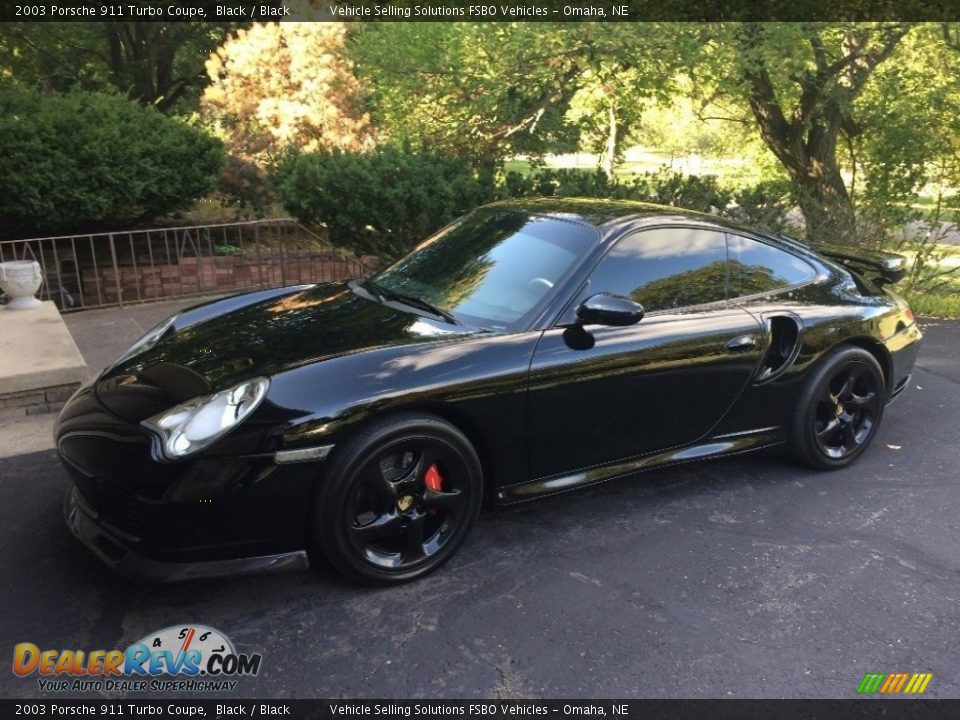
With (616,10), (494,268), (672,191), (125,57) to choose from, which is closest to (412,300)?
(494,268)

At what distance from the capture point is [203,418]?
279 cm

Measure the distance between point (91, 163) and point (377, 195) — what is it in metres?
3.12

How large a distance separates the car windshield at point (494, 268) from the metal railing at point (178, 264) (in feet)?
15.7

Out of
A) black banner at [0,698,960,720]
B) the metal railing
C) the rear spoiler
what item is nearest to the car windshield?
black banner at [0,698,960,720]

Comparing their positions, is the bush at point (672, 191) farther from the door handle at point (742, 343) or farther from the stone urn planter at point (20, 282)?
the door handle at point (742, 343)

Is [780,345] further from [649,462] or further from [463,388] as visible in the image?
[463,388]

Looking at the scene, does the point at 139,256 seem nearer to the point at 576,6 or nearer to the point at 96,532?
the point at 576,6

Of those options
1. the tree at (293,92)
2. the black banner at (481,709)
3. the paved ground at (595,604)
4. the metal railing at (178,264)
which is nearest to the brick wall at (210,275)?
the metal railing at (178,264)

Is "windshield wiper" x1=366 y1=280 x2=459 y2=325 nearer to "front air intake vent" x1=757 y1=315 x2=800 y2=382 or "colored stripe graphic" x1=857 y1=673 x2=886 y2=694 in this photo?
"front air intake vent" x1=757 y1=315 x2=800 y2=382

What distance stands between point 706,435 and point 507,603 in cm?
142

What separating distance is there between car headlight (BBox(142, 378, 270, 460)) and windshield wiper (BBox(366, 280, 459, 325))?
0.93 metres

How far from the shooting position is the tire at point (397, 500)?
113 inches

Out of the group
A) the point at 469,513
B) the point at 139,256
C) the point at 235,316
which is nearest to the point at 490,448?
the point at 469,513

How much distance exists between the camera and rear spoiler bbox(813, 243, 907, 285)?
4879 millimetres
